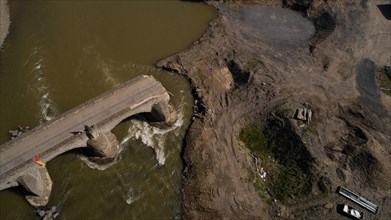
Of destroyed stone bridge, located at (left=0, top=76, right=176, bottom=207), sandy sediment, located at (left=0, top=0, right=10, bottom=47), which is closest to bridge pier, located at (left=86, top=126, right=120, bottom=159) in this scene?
destroyed stone bridge, located at (left=0, top=76, right=176, bottom=207)

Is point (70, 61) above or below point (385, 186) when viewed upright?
above

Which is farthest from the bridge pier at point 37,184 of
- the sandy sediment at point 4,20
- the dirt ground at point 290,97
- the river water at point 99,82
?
the sandy sediment at point 4,20

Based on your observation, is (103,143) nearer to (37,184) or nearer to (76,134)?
(76,134)

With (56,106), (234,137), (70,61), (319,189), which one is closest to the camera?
(319,189)

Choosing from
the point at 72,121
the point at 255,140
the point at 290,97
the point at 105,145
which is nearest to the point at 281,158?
the point at 255,140

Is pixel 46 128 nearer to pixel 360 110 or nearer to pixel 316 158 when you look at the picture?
pixel 316 158

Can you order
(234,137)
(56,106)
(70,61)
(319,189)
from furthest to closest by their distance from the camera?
(70,61) < (56,106) < (234,137) < (319,189)

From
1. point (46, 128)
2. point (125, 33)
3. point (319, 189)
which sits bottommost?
point (319, 189)

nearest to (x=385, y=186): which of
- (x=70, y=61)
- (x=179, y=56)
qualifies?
(x=179, y=56)
